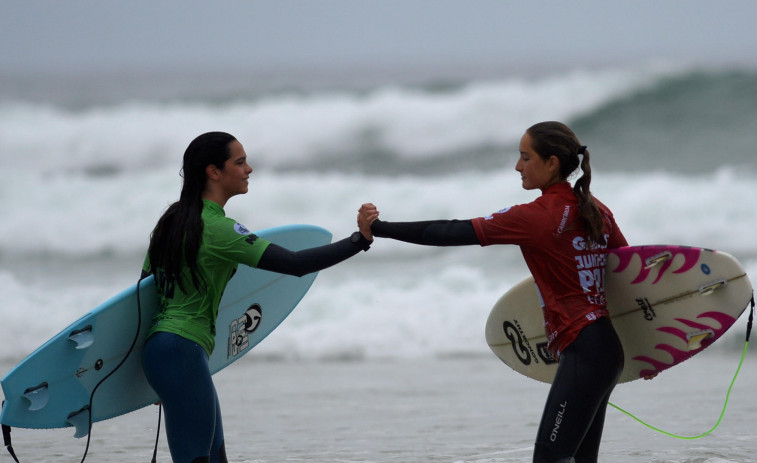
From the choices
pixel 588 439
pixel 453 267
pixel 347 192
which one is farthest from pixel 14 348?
pixel 588 439

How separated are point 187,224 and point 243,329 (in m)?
1.07

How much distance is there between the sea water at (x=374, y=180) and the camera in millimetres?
9523

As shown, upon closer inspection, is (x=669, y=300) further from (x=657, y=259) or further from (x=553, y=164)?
(x=553, y=164)

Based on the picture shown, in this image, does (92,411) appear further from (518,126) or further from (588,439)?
(518,126)

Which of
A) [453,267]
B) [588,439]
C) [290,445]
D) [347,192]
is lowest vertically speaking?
[588,439]

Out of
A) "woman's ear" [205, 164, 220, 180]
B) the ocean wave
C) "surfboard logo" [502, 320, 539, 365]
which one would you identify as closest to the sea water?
the ocean wave

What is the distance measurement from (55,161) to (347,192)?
4805mm

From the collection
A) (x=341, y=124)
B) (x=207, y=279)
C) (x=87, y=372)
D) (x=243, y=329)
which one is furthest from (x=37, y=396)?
(x=341, y=124)

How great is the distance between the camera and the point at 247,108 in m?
16.1

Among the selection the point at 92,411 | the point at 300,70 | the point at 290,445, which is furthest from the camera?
the point at 300,70

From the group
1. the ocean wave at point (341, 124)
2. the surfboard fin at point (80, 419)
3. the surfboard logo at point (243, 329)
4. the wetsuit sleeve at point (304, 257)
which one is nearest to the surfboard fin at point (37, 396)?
the surfboard fin at point (80, 419)

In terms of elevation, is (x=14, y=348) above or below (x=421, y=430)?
above

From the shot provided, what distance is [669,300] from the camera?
3678 mm

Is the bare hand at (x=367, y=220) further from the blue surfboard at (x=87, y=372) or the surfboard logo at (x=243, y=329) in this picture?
the surfboard logo at (x=243, y=329)
